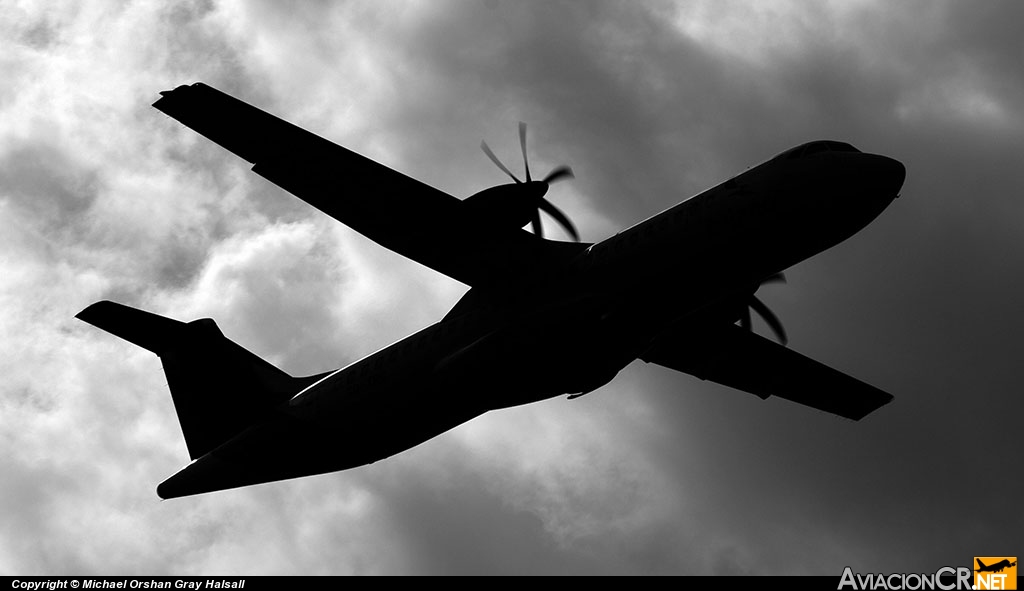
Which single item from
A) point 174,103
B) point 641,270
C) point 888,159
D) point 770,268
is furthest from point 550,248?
point 174,103

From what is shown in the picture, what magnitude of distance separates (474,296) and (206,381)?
24.2ft

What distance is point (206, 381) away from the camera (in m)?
25.0

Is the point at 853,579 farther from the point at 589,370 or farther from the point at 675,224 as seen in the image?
the point at 675,224

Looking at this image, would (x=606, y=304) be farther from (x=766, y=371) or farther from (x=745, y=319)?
(x=766, y=371)

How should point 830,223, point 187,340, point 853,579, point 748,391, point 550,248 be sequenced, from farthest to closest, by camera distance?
point 748,391, point 187,340, point 550,248, point 853,579, point 830,223

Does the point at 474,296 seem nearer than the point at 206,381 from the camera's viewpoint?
Yes

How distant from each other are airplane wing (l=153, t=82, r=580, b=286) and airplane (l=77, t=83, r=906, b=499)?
34mm

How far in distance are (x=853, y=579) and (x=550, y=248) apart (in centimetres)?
981

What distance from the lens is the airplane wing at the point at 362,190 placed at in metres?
22.5

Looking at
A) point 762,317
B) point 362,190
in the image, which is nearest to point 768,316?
point 762,317

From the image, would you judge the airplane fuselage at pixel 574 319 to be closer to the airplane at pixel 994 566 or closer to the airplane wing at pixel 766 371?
the airplane wing at pixel 766 371

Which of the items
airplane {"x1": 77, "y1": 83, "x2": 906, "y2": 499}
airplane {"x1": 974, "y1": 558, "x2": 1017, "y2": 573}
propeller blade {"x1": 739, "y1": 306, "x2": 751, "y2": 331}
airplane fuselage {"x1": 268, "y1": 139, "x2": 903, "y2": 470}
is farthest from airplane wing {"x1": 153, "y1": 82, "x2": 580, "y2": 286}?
airplane {"x1": 974, "y1": 558, "x2": 1017, "y2": 573}

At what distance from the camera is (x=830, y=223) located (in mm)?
19906

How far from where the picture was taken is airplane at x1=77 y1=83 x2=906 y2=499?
794 inches
